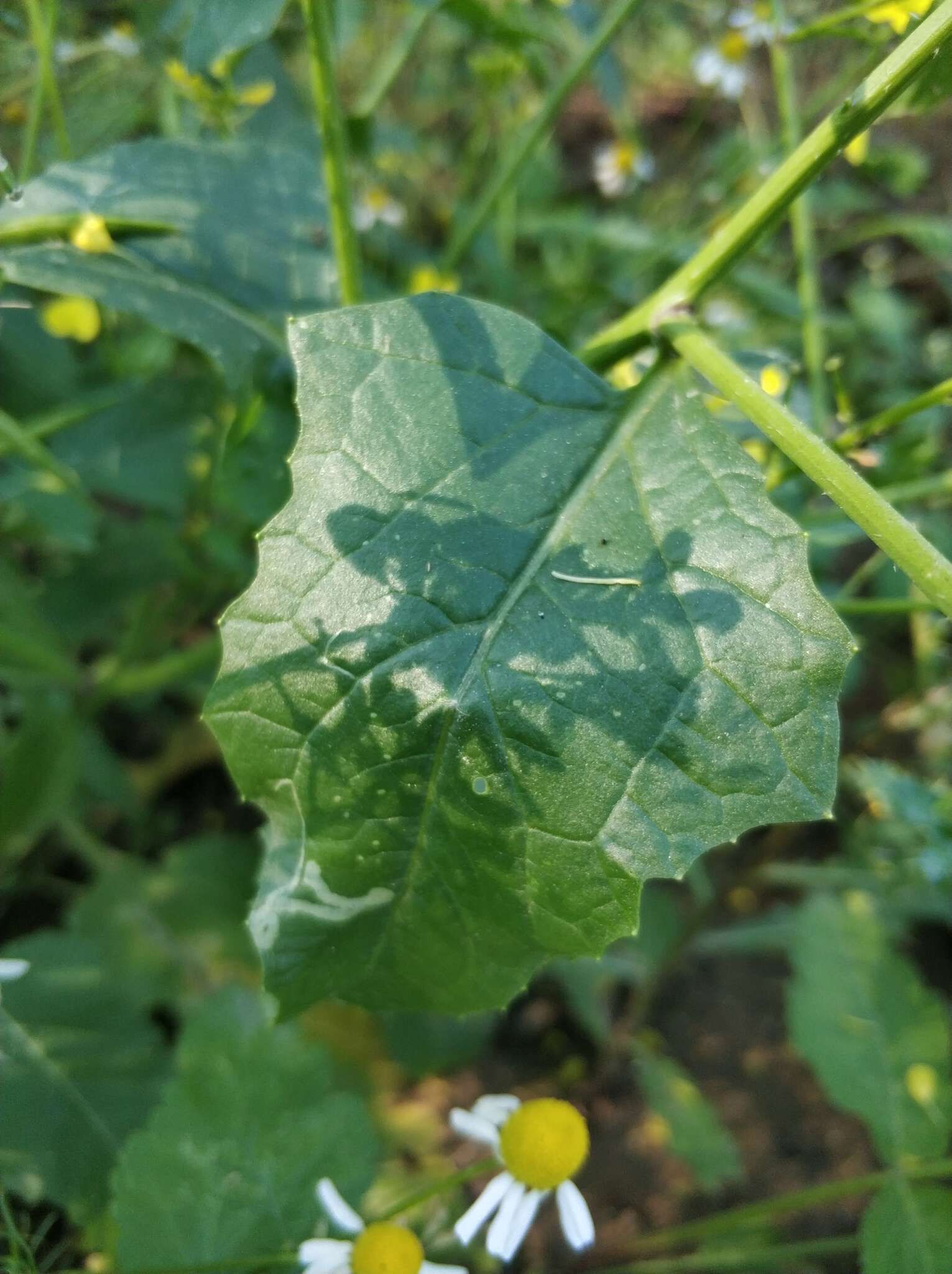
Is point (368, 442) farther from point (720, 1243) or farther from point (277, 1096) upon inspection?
point (720, 1243)

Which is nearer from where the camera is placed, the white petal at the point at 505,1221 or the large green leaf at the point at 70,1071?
the white petal at the point at 505,1221

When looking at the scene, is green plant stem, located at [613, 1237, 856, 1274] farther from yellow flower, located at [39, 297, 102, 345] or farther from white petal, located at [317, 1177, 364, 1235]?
yellow flower, located at [39, 297, 102, 345]

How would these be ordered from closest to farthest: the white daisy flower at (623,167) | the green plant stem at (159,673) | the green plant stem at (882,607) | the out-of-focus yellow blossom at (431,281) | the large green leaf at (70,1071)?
the green plant stem at (882,607) < the large green leaf at (70,1071) < the green plant stem at (159,673) < the out-of-focus yellow blossom at (431,281) < the white daisy flower at (623,167)

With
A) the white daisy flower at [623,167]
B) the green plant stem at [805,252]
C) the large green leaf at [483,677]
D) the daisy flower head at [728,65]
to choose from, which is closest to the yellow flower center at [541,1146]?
the large green leaf at [483,677]

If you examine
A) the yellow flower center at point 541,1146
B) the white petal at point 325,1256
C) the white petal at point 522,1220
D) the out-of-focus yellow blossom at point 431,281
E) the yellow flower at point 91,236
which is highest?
the yellow flower at point 91,236

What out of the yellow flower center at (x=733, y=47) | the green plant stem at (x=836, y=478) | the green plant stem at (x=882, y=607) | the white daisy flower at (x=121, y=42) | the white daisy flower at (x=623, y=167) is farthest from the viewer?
the white daisy flower at (x=623, y=167)

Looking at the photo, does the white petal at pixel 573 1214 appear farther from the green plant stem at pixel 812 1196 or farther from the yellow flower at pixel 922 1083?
the yellow flower at pixel 922 1083

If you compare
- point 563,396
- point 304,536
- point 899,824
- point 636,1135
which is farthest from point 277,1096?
point 899,824
